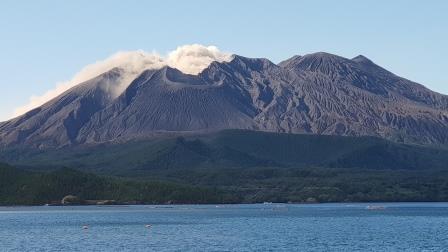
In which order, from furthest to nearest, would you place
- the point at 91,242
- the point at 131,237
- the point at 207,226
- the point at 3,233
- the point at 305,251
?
1. the point at 207,226
2. the point at 3,233
3. the point at 131,237
4. the point at 91,242
5. the point at 305,251

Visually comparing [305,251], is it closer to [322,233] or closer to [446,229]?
[322,233]

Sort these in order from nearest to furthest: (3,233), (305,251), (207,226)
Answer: (305,251) < (3,233) < (207,226)

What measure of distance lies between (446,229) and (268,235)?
40.4 meters

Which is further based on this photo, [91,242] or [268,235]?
[268,235]

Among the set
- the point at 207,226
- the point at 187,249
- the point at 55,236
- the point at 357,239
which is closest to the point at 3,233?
the point at 55,236

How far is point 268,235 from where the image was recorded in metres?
168

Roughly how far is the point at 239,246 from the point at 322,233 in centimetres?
3485

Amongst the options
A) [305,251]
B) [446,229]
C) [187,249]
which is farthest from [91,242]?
[446,229]

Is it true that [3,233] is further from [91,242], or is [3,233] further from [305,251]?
[305,251]

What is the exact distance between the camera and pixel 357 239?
15675 centimetres

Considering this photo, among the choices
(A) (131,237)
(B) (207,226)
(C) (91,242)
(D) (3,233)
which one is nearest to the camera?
(C) (91,242)

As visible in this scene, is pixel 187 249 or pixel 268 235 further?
pixel 268 235

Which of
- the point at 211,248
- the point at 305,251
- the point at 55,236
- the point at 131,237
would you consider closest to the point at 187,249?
the point at 211,248

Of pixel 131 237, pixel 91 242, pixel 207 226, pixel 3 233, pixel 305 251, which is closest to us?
pixel 305 251
